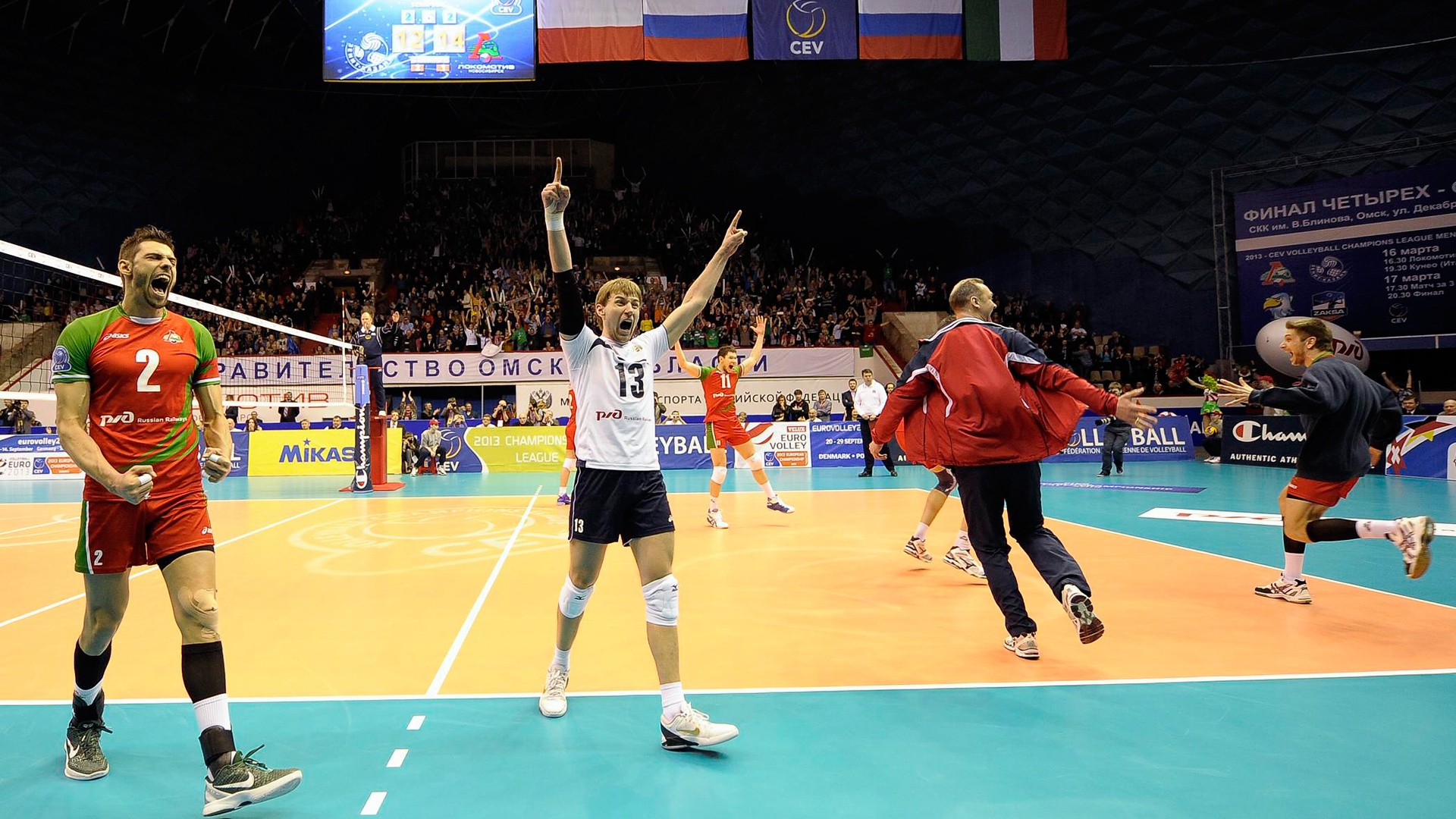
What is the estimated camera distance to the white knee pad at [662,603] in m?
3.37

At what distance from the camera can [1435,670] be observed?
4074 mm

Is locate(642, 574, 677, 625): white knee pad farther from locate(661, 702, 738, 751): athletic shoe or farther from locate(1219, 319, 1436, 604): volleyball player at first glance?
locate(1219, 319, 1436, 604): volleyball player

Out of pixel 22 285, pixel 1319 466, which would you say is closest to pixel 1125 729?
pixel 1319 466

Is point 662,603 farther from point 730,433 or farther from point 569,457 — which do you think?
point 569,457

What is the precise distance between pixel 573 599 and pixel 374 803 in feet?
3.71

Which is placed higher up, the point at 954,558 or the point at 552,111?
the point at 552,111

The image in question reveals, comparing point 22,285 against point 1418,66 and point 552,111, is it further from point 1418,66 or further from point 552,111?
point 1418,66

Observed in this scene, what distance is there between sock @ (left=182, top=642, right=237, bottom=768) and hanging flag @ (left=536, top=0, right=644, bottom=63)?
708 inches

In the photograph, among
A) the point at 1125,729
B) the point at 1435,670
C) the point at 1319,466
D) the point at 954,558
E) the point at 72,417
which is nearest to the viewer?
the point at 72,417

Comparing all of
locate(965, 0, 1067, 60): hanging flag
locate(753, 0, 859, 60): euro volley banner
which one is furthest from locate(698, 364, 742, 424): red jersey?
locate(965, 0, 1067, 60): hanging flag

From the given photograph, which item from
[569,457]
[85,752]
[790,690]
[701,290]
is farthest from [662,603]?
[569,457]

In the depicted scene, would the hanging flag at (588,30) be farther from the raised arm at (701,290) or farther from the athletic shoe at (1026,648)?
the athletic shoe at (1026,648)

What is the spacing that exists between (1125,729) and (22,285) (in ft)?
117

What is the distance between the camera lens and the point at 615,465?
139 inches
